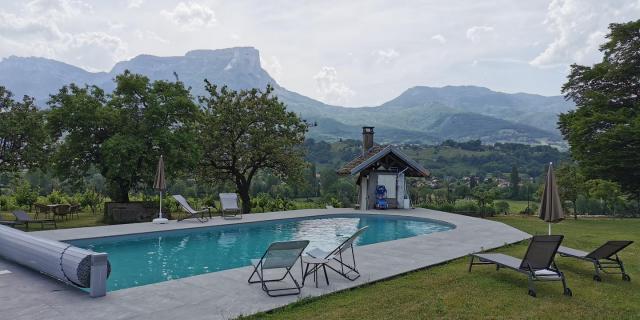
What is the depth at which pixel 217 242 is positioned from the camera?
43.8 feet

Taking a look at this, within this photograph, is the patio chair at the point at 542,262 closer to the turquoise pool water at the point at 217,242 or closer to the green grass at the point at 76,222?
the turquoise pool water at the point at 217,242

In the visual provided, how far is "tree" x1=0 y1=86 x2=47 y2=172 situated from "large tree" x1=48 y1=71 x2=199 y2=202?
546 millimetres

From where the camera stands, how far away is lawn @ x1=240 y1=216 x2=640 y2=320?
5641 mm

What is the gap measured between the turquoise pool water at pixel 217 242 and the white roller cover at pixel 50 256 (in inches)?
55.9

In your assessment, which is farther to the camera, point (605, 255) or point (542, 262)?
point (605, 255)

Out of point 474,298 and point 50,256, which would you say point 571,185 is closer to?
point 474,298

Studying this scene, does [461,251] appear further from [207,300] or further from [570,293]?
[207,300]

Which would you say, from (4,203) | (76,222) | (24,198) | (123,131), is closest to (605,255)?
(123,131)

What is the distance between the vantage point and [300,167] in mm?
21062

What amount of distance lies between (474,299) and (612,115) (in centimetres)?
1832

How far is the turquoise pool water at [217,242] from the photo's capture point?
31.9 feet

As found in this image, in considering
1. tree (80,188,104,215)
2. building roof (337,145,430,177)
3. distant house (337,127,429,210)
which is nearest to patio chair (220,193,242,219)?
tree (80,188,104,215)

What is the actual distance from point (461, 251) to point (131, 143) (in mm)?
11080

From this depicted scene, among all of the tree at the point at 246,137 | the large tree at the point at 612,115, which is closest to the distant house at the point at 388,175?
the tree at the point at 246,137
